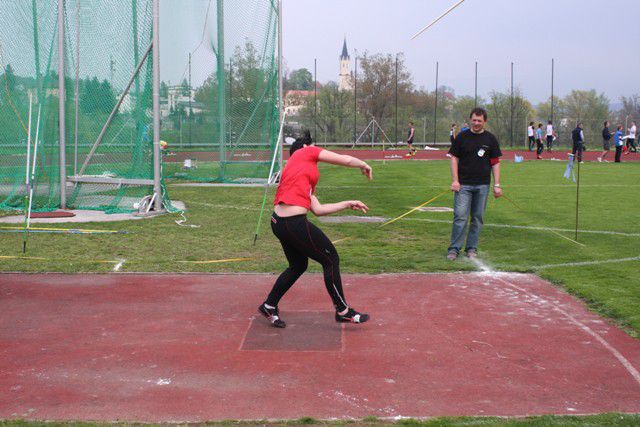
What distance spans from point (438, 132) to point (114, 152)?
43.2 metres

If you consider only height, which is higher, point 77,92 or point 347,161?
point 77,92

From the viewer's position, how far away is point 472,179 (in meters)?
11.0

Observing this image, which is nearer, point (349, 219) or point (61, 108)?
point (349, 219)

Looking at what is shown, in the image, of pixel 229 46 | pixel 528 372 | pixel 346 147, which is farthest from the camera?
pixel 346 147

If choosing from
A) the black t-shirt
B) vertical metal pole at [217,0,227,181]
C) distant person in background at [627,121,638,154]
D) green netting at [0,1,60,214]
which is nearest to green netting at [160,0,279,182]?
vertical metal pole at [217,0,227,181]

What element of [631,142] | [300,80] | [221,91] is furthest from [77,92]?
[300,80]

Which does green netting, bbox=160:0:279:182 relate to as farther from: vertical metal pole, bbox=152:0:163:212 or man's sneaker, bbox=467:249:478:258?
man's sneaker, bbox=467:249:478:258

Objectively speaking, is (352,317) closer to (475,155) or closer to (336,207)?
(336,207)

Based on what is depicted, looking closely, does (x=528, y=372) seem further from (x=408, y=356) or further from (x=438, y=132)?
(x=438, y=132)

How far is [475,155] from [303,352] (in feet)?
17.7

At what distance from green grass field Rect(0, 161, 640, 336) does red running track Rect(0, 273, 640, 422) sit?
2.41ft

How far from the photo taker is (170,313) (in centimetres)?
797

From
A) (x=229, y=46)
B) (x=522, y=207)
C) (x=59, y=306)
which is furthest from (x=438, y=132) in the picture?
(x=59, y=306)

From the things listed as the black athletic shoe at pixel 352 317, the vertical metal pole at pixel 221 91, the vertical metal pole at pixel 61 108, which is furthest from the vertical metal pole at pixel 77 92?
the black athletic shoe at pixel 352 317
